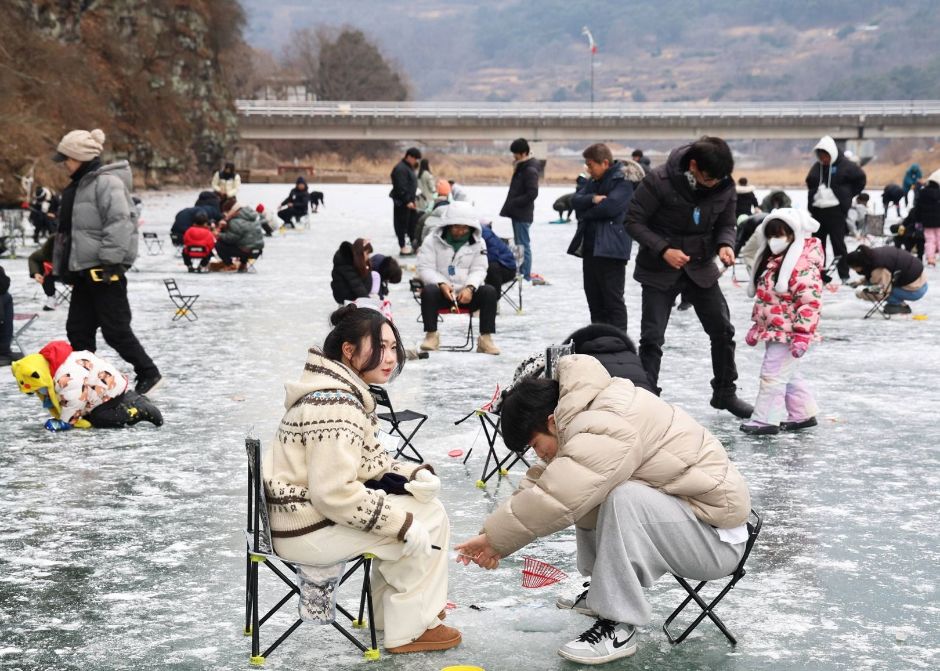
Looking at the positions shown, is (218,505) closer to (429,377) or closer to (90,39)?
(429,377)

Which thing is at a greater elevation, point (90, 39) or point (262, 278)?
point (90, 39)

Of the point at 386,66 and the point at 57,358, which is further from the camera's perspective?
the point at 386,66

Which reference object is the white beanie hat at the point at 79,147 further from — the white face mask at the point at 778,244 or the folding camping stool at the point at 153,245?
the folding camping stool at the point at 153,245

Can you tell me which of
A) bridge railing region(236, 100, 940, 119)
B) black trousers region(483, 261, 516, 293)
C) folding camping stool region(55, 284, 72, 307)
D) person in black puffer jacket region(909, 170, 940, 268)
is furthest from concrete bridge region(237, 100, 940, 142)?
black trousers region(483, 261, 516, 293)

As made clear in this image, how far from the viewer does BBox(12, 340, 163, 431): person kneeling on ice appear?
739 centimetres

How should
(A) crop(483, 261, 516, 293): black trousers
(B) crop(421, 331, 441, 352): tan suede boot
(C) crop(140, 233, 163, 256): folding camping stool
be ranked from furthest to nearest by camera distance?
1. (C) crop(140, 233, 163, 256): folding camping stool
2. (A) crop(483, 261, 516, 293): black trousers
3. (B) crop(421, 331, 441, 352): tan suede boot

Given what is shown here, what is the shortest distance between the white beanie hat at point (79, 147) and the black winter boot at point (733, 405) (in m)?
4.49

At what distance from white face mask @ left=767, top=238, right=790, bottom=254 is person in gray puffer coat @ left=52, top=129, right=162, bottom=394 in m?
4.23

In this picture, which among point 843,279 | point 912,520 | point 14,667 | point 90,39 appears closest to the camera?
point 14,667

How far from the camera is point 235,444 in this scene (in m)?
7.15

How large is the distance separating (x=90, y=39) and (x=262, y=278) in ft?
118

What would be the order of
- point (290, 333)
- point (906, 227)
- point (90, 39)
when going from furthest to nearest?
point (90, 39) < point (906, 227) < point (290, 333)

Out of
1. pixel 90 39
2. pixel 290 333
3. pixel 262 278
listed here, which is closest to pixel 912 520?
pixel 290 333

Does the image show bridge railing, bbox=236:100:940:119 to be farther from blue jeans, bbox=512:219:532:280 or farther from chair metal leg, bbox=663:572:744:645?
chair metal leg, bbox=663:572:744:645
